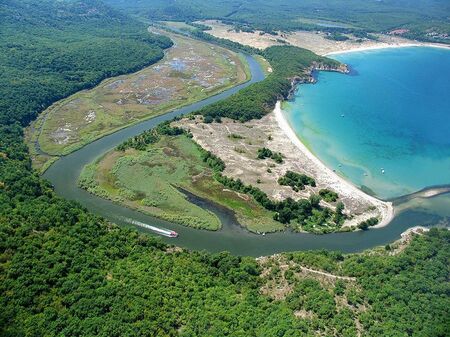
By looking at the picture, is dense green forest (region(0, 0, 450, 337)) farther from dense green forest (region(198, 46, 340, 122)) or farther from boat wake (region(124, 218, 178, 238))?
dense green forest (region(198, 46, 340, 122))

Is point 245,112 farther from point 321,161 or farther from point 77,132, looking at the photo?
point 77,132

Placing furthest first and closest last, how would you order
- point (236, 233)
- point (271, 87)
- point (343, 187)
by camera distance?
point (271, 87) < point (343, 187) < point (236, 233)

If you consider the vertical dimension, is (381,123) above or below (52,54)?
below

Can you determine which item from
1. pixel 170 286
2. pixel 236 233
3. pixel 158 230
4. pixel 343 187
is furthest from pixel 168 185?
pixel 343 187

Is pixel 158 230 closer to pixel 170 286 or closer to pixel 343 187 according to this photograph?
pixel 170 286

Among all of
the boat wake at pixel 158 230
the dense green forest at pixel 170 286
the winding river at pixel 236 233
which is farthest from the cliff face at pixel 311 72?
the dense green forest at pixel 170 286

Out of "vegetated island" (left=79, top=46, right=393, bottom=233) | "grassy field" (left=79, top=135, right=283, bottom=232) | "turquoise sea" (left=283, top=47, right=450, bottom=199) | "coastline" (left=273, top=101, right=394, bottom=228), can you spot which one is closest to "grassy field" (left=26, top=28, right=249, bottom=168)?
"vegetated island" (left=79, top=46, right=393, bottom=233)
